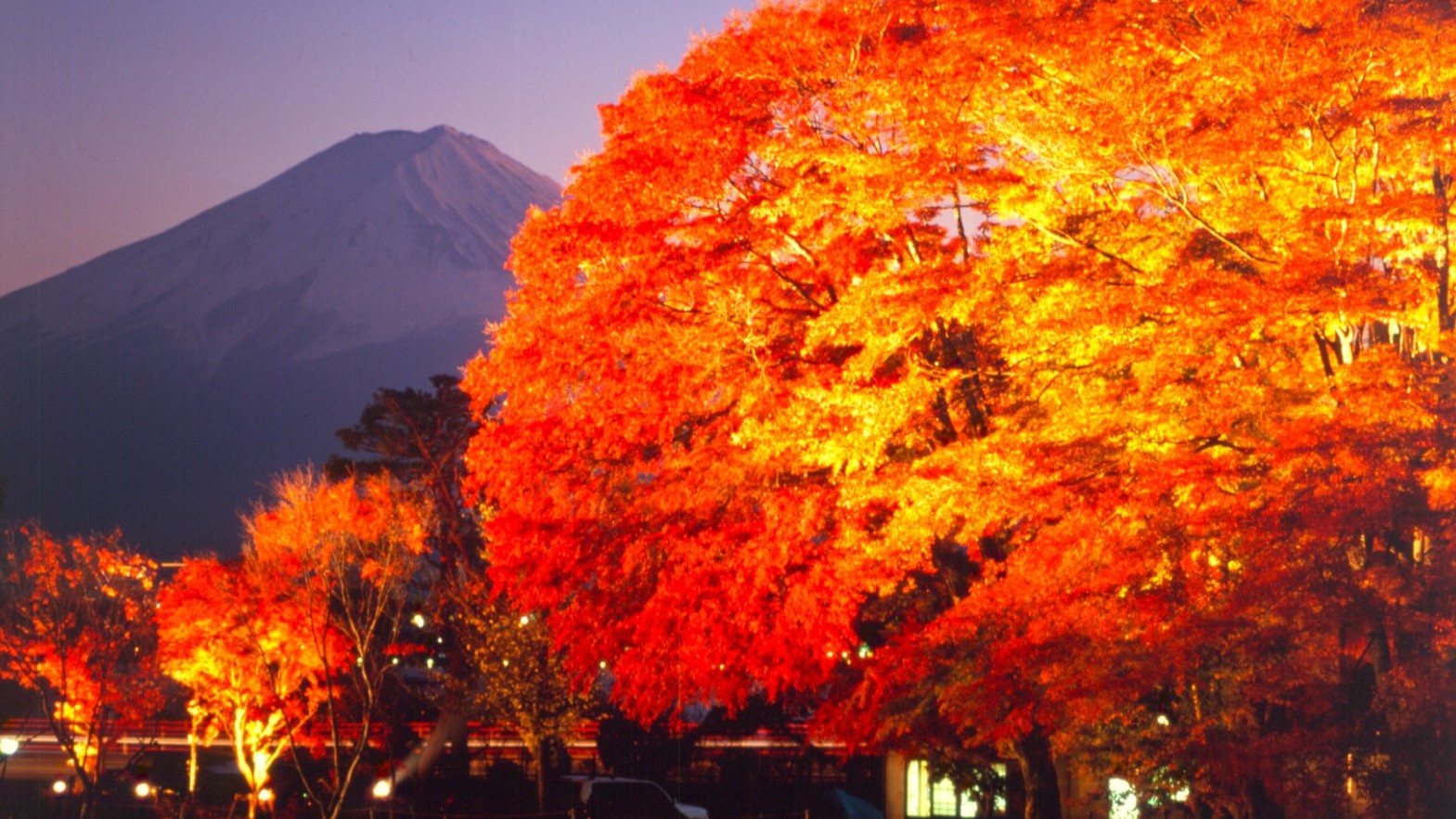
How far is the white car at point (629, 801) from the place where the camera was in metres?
23.1

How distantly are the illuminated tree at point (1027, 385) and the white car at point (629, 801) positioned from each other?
25.0 ft

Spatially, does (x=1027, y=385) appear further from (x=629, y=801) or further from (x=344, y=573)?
(x=629, y=801)

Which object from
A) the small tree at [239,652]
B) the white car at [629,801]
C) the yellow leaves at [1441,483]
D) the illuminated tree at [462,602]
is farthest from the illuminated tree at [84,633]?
the yellow leaves at [1441,483]

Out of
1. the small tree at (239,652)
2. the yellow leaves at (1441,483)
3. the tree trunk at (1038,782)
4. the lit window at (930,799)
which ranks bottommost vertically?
the lit window at (930,799)

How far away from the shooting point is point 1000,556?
14500mm

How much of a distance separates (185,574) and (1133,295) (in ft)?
67.6

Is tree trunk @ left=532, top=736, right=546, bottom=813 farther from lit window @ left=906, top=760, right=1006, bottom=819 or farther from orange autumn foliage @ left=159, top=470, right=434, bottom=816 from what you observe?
lit window @ left=906, top=760, right=1006, bottom=819

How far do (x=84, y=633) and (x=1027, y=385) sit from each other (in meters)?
18.9

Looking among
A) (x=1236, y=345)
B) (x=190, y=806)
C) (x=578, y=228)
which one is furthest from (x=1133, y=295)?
(x=190, y=806)

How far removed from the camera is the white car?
910 inches

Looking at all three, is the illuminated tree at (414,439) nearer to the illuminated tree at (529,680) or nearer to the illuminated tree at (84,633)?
the illuminated tree at (529,680)

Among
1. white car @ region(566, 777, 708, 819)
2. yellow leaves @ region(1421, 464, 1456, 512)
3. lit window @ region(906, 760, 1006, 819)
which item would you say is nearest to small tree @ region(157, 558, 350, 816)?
white car @ region(566, 777, 708, 819)

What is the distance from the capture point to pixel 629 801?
23.6m

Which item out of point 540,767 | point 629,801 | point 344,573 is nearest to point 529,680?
point 540,767
